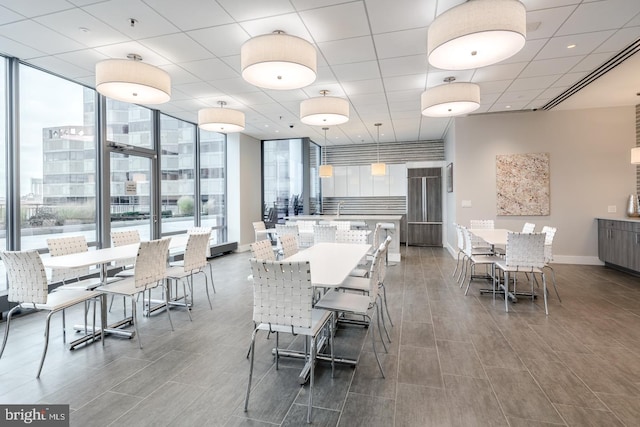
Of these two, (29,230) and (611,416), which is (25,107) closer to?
(29,230)

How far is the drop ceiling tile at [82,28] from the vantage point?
3242 mm

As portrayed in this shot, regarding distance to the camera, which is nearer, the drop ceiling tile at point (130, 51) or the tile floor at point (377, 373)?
the tile floor at point (377, 373)

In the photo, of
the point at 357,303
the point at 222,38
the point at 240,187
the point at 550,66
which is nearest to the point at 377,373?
the point at 357,303

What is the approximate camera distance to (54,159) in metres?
4.77

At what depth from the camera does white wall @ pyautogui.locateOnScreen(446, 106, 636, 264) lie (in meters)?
6.52

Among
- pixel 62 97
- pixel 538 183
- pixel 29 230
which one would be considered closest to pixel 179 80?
pixel 62 97

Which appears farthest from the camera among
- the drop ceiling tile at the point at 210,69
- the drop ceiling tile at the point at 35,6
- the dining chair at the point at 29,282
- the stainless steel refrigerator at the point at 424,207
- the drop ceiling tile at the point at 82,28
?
the stainless steel refrigerator at the point at 424,207

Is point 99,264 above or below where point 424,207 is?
below

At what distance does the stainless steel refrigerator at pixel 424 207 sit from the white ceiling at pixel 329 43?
3624mm

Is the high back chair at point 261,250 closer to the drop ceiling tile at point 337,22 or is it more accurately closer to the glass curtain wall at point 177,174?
the drop ceiling tile at point 337,22

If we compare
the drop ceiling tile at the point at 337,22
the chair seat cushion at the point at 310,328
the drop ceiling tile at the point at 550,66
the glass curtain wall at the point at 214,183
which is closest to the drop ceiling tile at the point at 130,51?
the drop ceiling tile at the point at 337,22

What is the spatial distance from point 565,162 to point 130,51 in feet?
26.1

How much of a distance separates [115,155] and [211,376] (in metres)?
4.77

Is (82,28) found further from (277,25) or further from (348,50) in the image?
(348,50)
